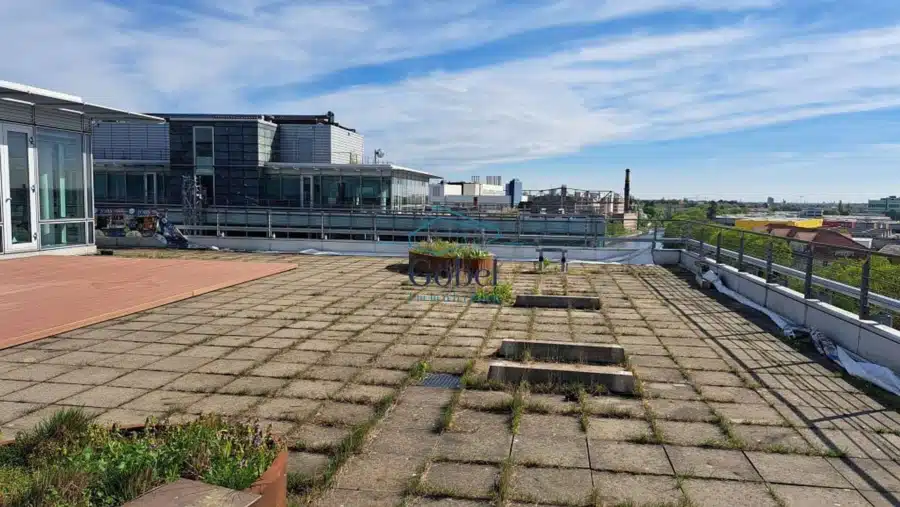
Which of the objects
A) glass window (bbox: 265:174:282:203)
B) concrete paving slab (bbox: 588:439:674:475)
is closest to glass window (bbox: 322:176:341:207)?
glass window (bbox: 265:174:282:203)

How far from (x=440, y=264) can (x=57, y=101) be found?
7542 mm

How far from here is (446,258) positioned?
429 inches

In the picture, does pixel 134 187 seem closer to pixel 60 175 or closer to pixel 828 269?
pixel 60 175

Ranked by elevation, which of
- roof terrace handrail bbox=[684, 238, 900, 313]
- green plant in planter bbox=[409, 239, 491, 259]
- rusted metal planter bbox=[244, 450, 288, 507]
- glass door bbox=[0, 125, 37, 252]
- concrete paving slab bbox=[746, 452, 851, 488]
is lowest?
concrete paving slab bbox=[746, 452, 851, 488]

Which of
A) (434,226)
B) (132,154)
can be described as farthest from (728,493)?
(132,154)

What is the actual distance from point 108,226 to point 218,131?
36.3 ft

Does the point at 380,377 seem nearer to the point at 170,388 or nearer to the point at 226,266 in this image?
the point at 170,388

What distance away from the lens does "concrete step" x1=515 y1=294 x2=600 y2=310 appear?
830cm

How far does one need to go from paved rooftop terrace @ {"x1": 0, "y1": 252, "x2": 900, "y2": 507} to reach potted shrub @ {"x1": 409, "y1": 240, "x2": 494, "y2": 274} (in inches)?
122

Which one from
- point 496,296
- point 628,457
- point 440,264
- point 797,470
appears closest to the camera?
point 797,470

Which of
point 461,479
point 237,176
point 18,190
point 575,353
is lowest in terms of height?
point 461,479

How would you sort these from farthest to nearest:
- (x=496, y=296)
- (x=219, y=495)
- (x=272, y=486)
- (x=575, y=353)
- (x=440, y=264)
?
1. (x=440, y=264)
2. (x=496, y=296)
3. (x=575, y=353)
4. (x=272, y=486)
5. (x=219, y=495)

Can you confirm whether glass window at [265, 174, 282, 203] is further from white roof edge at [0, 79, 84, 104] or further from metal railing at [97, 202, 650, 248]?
white roof edge at [0, 79, 84, 104]

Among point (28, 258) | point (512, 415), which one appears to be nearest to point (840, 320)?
point (512, 415)
